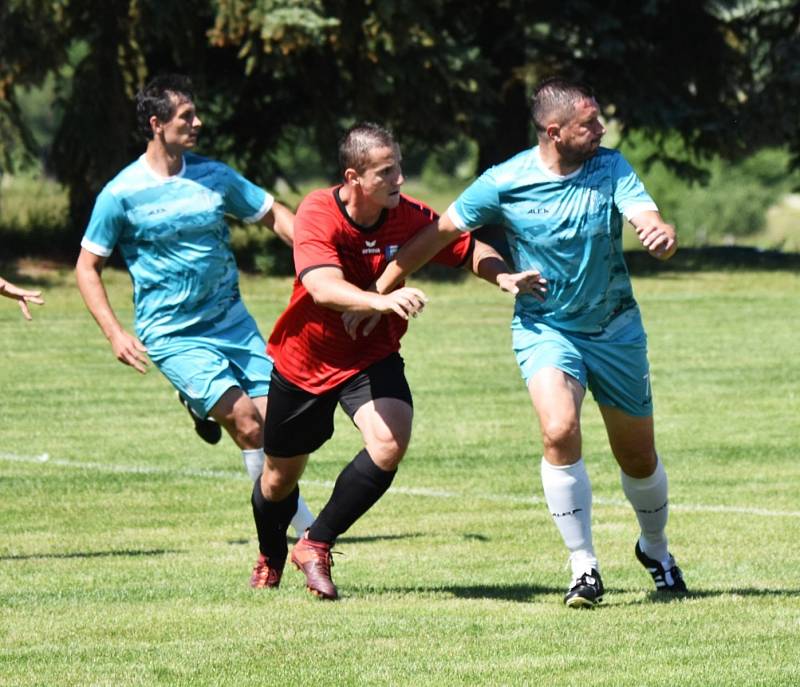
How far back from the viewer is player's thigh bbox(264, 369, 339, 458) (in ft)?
24.9

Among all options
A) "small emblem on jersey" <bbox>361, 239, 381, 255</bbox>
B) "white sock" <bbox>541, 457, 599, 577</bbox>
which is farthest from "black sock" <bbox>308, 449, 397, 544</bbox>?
"small emblem on jersey" <bbox>361, 239, 381, 255</bbox>

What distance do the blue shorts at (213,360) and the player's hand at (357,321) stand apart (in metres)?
1.81

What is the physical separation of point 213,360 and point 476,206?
2341 millimetres

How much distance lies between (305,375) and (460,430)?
7.21 metres

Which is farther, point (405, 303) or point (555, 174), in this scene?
point (555, 174)

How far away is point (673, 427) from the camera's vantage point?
575 inches

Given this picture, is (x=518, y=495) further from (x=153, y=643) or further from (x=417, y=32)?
(x=417, y=32)

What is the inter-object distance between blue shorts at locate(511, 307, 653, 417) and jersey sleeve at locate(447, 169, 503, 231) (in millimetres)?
508

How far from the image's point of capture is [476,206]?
23.8ft

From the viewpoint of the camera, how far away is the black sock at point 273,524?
8.05m

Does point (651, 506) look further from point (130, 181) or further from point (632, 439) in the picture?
point (130, 181)

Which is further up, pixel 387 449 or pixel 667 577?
pixel 387 449

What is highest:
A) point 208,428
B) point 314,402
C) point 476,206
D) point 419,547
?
point 476,206

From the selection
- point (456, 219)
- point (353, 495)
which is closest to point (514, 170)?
point (456, 219)
